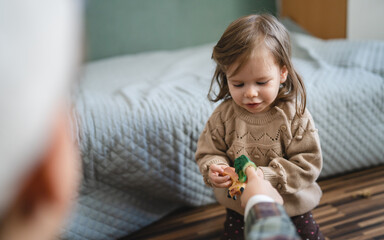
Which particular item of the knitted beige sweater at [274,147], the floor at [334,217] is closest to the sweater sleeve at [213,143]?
the knitted beige sweater at [274,147]

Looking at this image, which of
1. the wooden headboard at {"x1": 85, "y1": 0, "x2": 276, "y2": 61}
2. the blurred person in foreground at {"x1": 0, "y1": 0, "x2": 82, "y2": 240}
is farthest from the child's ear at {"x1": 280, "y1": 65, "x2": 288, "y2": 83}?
the wooden headboard at {"x1": 85, "y1": 0, "x2": 276, "y2": 61}

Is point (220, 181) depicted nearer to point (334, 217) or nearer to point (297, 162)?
point (297, 162)

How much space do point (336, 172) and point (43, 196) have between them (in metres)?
1.49

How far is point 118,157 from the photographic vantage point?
1.26 meters

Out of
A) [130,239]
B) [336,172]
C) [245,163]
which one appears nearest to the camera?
[245,163]

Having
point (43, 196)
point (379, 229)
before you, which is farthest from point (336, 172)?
point (43, 196)

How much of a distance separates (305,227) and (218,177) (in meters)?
0.34

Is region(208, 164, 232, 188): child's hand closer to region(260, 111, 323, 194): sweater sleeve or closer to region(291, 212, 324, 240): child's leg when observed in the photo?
region(260, 111, 323, 194): sweater sleeve

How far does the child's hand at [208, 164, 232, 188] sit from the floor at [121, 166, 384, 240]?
0.44 metres

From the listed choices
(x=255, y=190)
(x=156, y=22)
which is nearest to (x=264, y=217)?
(x=255, y=190)

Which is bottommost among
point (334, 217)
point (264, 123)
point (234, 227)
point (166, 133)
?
point (334, 217)

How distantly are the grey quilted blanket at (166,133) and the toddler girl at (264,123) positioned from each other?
0.27 meters

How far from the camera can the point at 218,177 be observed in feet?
3.09

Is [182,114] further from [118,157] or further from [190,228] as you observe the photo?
[190,228]
